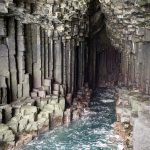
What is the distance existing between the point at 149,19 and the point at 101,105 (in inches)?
304

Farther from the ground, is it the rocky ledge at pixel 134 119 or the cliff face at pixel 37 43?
the cliff face at pixel 37 43

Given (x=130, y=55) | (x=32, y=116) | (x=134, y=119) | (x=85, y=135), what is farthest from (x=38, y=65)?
(x=134, y=119)

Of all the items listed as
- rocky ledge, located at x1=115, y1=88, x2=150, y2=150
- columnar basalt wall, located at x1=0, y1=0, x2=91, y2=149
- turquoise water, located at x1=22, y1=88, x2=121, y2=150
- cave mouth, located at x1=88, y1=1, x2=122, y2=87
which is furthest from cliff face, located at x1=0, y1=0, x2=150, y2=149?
cave mouth, located at x1=88, y1=1, x2=122, y2=87

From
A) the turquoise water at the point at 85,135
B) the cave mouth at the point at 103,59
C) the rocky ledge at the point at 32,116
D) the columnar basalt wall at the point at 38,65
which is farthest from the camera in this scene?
the cave mouth at the point at 103,59

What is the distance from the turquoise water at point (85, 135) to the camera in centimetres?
1661

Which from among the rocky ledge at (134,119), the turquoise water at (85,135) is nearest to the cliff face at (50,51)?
the turquoise water at (85,135)

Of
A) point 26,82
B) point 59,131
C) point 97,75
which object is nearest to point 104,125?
point 59,131

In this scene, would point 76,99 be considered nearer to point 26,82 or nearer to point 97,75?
point 26,82

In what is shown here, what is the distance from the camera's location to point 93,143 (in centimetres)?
1702

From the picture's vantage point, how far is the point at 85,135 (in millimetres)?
17984

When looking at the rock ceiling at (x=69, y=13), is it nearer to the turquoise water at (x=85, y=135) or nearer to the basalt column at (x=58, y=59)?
the basalt column at (x=58, y=59)

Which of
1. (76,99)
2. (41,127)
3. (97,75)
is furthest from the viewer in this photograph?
(97,75)

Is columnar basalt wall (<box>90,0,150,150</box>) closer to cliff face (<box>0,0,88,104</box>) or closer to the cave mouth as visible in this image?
the cave mouth

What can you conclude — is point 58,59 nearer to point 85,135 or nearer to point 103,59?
point 85,135
